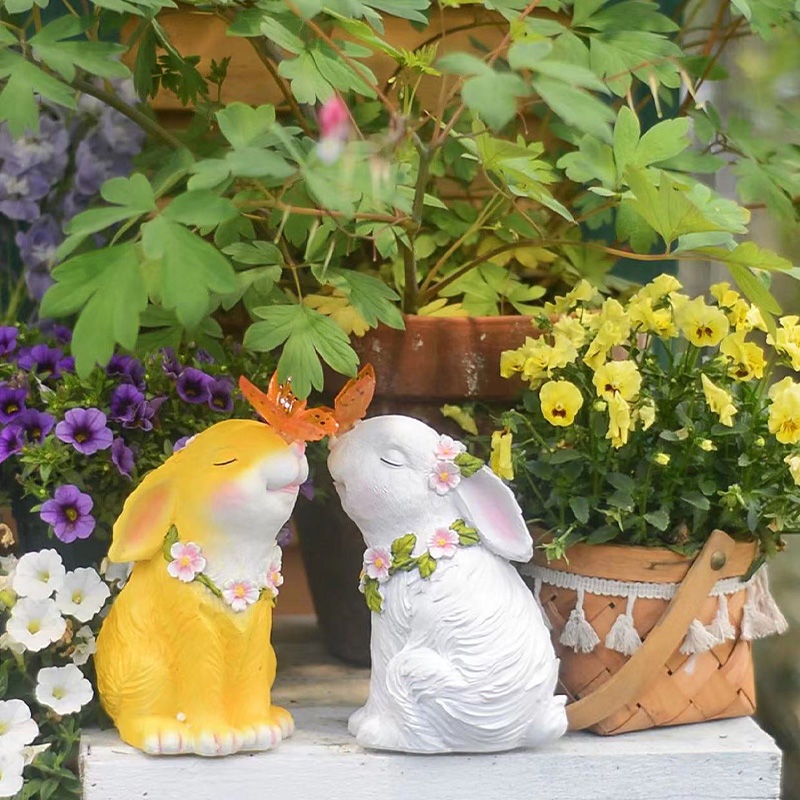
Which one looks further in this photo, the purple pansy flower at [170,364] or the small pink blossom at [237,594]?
the purple pansy flower at [170,364]

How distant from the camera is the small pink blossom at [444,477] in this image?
1.02 metres

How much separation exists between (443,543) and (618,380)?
22 centimetres

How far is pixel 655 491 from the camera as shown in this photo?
42.4 inches

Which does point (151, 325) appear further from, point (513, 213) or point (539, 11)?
point (539, 11)

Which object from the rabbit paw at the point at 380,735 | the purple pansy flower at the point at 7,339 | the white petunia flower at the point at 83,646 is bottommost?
the white petunia flower at the point at 83,646

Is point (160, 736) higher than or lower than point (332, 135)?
lower

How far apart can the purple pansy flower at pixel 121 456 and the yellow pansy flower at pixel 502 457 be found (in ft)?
1.19

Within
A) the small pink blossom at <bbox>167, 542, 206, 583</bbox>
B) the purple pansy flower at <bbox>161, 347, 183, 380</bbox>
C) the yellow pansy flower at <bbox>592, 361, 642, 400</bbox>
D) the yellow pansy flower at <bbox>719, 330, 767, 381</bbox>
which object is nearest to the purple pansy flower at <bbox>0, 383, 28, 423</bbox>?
the purple pansy flower at <bbox>161, 347, 183, 380</bbox>

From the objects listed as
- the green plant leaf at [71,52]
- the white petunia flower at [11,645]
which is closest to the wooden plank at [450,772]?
the white petunia flower at [11,645]

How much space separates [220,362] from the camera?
1.18 metres

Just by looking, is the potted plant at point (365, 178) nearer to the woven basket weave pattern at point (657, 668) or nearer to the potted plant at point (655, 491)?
the potted plant at point (655, 491)

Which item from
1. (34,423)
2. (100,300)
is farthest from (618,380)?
(34,423)

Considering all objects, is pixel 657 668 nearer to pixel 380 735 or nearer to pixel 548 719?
pixel 548 719

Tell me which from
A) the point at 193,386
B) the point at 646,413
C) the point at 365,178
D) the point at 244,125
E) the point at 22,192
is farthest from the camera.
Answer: the point at 22,192
